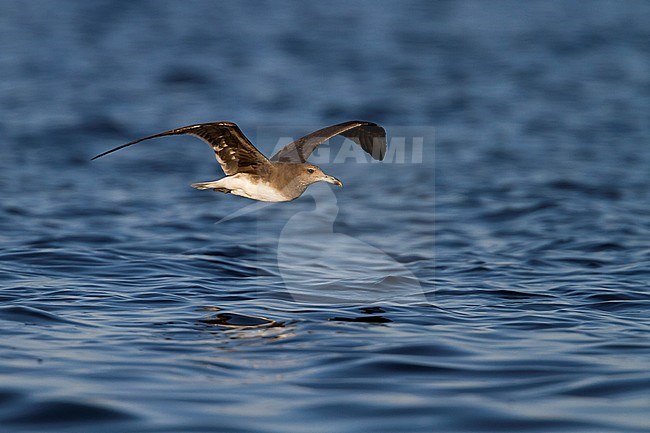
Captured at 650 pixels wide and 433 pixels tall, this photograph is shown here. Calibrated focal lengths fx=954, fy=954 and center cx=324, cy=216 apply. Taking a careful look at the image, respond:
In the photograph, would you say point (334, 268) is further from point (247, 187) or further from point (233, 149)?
point (233, 149)

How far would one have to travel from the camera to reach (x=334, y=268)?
10.9m

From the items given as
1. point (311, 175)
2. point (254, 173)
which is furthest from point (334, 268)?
point (254, 173)

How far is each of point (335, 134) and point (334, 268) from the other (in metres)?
2.02

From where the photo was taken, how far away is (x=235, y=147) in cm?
896

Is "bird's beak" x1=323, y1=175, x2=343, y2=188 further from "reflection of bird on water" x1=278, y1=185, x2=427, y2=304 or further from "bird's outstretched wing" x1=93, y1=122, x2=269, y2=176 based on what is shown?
"reflection of bird on water" x1=278, y1=185, x2=427, y2=304

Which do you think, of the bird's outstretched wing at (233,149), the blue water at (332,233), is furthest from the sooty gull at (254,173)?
the blue water at (332,233)

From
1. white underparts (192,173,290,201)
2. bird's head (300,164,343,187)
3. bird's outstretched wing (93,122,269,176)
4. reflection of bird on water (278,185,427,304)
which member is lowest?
reflection of bird on water (278,185,427,304)

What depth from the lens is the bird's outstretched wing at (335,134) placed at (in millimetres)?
9609

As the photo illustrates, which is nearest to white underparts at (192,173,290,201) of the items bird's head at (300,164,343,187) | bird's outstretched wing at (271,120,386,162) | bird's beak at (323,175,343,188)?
bird's head at (300,164,343,187)

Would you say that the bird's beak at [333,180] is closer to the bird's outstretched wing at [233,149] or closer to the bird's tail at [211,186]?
the bird's outstretched wing at [233,149]

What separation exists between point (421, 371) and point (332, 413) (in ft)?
3.59

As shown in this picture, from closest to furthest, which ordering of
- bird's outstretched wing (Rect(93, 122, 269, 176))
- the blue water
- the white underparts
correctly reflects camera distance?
the blue water → bird's outstretched wing (Rect(93, 122, 269, 176)) → the white underparts

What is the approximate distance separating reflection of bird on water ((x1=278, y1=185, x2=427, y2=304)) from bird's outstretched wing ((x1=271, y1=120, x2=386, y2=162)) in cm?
133

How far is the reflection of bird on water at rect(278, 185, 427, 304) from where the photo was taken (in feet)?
31.3
